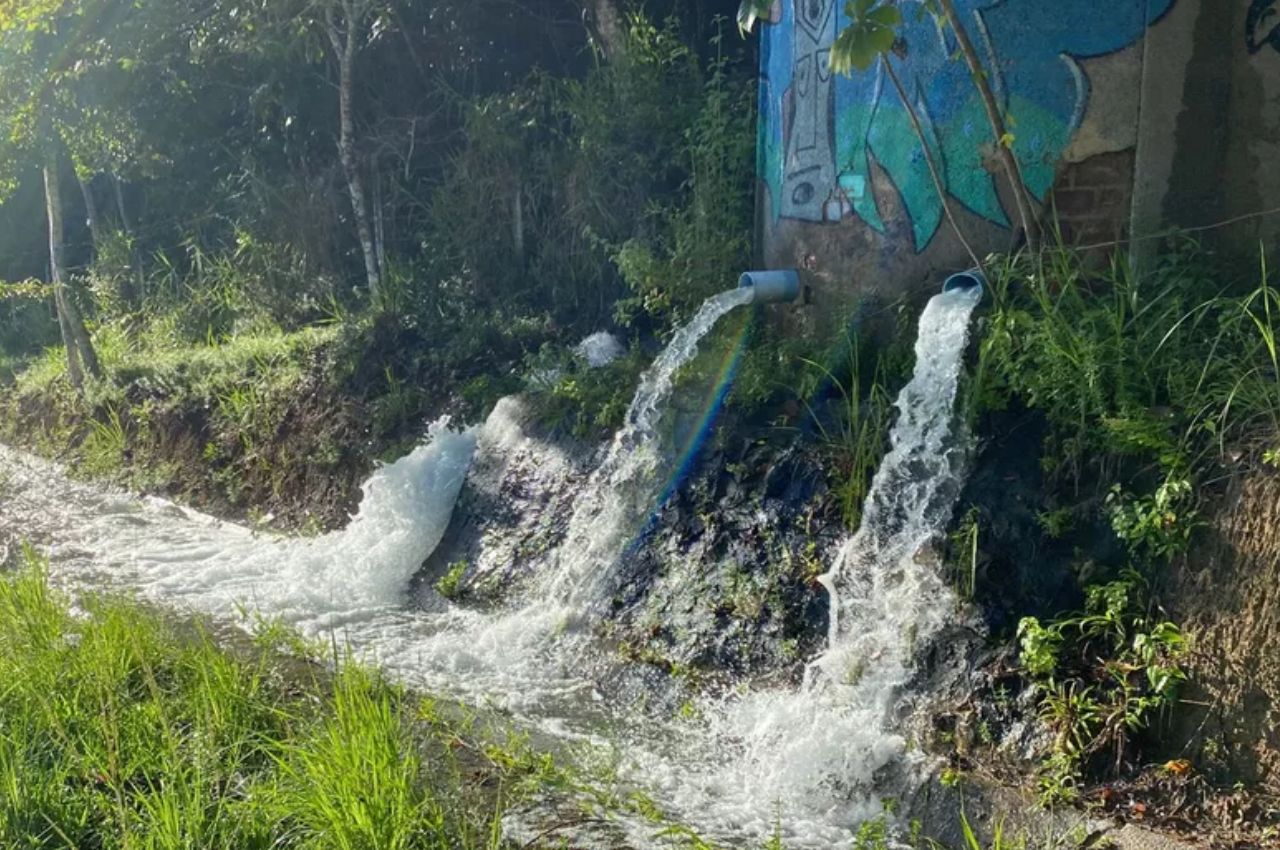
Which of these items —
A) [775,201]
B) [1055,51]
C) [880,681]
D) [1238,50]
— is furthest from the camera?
[775,201]

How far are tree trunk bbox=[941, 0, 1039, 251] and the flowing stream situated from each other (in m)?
0.45

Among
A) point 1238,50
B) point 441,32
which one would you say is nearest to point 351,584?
point 1238,50

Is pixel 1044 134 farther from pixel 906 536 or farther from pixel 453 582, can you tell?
pixel 453 582

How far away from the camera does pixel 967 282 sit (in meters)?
5.75

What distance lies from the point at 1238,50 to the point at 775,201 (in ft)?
8.86

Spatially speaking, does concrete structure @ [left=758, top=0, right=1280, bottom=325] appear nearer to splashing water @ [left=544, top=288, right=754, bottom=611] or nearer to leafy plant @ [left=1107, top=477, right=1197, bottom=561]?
splashing water @ [left=544, top=288, right=754, bottom=611]

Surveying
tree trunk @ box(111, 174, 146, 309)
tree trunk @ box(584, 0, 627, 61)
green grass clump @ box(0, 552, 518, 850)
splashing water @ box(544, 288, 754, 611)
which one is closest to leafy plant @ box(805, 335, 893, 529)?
splashing water @ box(544, 288, 754, 611)

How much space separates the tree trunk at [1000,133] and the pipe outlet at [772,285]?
4.85ft

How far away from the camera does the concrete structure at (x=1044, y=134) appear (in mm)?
5203

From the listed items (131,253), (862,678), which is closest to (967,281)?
(862,678)

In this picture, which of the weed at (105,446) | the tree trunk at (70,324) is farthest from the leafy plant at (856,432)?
the tree trunk at (70,324)

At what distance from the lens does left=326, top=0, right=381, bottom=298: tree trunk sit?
1000 cm

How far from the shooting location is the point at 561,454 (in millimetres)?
6824

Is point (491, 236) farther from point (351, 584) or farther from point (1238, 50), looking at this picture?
point (1238, 50)
